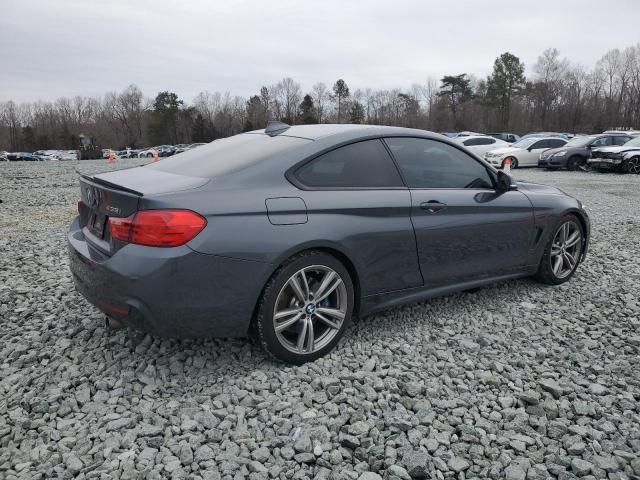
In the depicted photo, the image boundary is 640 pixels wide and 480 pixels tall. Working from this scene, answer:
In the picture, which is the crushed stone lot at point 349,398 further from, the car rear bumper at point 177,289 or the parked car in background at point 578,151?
the parked car in background at point 578,151

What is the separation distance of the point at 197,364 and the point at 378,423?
122 cm

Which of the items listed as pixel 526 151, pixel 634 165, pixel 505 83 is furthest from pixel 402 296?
pixel 505 83

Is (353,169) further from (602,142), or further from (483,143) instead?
(483,143)

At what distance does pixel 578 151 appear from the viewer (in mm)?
19859

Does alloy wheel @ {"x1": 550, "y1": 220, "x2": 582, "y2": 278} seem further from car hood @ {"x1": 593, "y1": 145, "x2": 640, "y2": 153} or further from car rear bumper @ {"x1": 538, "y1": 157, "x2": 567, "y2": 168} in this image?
car rear bumper @ {"x1": 538, "y1": 157, "x2": 567, "y2": 168}

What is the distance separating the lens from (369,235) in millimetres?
3143

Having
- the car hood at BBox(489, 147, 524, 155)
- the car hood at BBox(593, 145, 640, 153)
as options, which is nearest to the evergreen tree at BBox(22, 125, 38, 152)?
the car hood at BBox(489, 147, 524, 155)

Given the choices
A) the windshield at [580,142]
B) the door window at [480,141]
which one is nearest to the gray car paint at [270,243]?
the windshield at [580,142]

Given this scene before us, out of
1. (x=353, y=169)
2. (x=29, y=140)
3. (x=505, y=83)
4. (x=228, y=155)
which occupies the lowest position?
(x=353, y=169)

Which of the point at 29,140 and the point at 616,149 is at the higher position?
the point at 29,140

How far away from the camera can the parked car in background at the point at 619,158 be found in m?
18.1

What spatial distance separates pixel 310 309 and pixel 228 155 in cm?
120

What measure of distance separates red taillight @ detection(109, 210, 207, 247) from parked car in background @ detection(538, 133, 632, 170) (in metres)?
20.7

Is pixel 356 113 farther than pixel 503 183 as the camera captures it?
Yes
